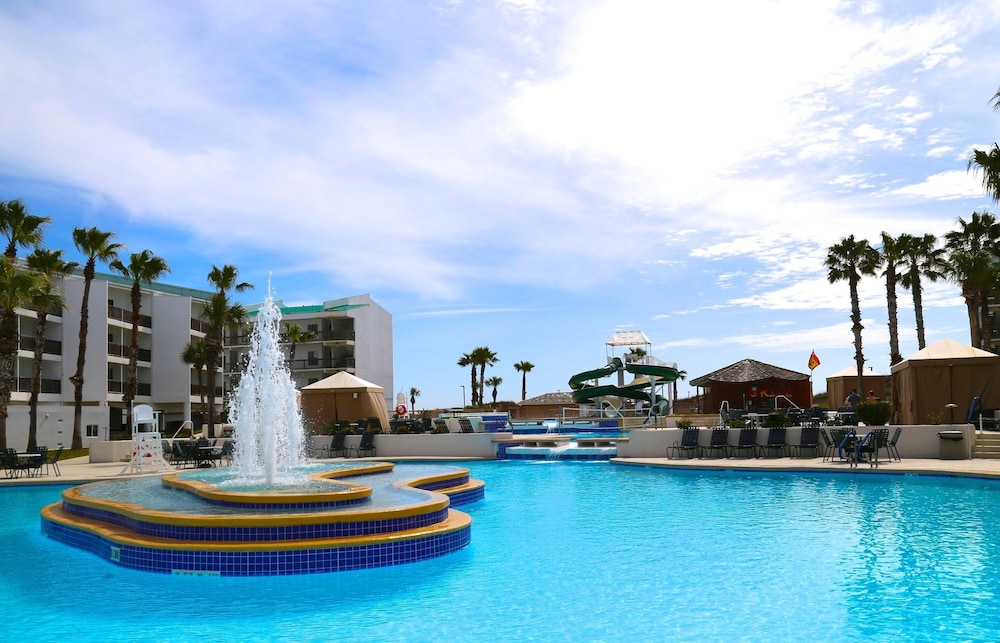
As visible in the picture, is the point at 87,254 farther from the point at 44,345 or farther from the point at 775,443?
the point at 775,443

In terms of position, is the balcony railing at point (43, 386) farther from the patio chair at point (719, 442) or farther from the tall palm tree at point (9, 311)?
the patio chair at point (719, 442)

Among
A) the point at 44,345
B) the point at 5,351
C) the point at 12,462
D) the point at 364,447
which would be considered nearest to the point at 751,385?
the point at 364,447

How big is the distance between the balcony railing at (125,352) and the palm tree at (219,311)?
5246mm

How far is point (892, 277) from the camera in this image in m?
36.4

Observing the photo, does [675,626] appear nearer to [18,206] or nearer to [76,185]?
[76,185]

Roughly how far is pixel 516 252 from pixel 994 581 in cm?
2150

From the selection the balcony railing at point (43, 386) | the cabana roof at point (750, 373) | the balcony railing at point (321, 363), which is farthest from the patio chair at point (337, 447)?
the balcony railing at point (321, 363)

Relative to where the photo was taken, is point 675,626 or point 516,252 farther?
point 516,252

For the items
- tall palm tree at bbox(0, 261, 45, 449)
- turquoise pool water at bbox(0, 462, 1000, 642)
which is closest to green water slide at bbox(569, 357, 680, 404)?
turquoise pool water at bbox(0, 462, 1000, 642)

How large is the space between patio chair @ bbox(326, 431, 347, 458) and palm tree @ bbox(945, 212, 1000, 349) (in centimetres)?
Answer: 2404

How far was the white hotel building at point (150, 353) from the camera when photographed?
36375 millimetres

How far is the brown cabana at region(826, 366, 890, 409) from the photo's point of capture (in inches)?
1705

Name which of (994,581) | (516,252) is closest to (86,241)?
(516,252)

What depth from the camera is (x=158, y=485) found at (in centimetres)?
1365
